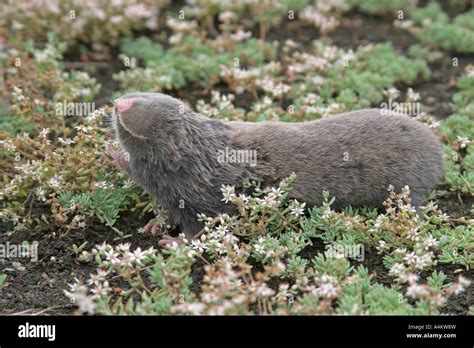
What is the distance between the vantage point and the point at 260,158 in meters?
5.73

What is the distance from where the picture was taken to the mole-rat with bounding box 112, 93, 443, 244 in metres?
5.64

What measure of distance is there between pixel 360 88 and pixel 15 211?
3.54m

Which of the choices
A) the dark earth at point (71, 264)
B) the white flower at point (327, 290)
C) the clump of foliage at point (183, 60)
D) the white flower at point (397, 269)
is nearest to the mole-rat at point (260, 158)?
the dark earth at point (71, 264)

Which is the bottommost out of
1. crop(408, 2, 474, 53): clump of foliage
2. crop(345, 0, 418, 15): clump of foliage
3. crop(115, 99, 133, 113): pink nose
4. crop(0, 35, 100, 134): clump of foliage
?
crop(115, 99, 133, 113): pink nose

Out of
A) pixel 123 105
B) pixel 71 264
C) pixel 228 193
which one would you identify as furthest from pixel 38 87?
pixel 228 193

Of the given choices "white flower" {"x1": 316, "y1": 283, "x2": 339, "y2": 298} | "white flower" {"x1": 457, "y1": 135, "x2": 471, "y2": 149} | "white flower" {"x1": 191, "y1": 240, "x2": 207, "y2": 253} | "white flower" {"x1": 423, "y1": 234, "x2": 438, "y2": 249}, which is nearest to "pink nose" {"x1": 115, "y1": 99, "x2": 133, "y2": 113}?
"white flower" {"x1": 191, "y1": 240, "x2": 207, "y2": 253}

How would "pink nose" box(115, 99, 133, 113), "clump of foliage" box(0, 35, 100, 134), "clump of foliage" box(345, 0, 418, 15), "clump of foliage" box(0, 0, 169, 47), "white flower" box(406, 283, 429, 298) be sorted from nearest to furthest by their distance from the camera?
1. "white flower" box(406, 283, 429, 298)
2. "pink nose" box(115, 99, 133, 113)
3. "clump of foliage" box(0, 35, 100, 134)
4. "clump of foliage" box(0, 0, 169, 47)
5. "clump of foliage" box(345, 0, 418, 15)

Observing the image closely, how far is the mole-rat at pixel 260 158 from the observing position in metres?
5.64

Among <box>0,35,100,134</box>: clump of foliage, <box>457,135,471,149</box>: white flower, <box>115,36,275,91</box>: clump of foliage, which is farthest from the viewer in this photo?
<box>115,36,275,91</box>: clump of foliage

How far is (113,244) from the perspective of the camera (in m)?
5.80

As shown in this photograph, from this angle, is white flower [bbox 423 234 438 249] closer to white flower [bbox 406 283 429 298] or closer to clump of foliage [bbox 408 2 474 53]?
white flower [bbox 406 283 429 298]

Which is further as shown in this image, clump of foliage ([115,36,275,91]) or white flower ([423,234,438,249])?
clump of foliage ([115,36,275,91])

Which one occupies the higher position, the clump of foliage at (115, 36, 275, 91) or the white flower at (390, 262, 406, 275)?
the clump of foliage at (115, 36, 275, 91)

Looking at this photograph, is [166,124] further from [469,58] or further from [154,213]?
[469,58]
